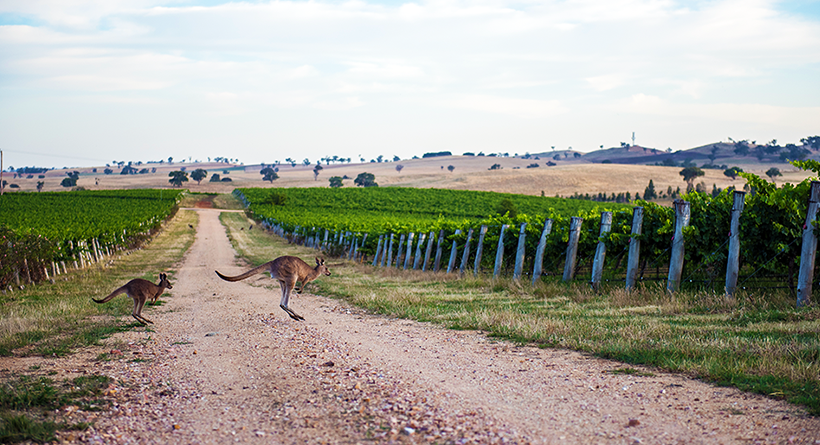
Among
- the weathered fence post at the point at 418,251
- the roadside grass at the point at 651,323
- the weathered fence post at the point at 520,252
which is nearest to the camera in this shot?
the roadside grass at the point at 651,323

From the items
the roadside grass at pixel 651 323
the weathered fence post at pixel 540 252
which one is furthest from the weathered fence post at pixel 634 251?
the weathered fence post at pixel 540 252

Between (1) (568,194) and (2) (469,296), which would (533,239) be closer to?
(2) (469,296)

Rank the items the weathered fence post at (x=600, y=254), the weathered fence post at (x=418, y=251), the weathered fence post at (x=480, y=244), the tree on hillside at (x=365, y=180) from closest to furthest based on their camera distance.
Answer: the weathered fence post at (x=600, y=254) < the weathered fence post at (x=480, y=244) < the weathered fence post at (x=418, y=251) < the tree on hillside at (x=365, y=180)

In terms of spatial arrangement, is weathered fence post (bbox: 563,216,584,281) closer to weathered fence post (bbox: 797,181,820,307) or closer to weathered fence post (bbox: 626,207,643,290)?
weathered fence post (bbox: 626,207,643,290)

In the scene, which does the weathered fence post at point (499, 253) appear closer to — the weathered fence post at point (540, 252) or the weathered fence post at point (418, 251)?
the weathered fence post at point (540, 252)

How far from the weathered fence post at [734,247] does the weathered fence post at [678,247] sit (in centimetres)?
102

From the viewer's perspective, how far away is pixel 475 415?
5.67 metres

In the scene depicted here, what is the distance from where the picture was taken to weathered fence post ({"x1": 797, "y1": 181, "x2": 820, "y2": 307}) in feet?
34.6

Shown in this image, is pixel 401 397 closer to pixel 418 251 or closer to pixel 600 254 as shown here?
pixel 600 254

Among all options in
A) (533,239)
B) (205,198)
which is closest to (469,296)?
(533,239)

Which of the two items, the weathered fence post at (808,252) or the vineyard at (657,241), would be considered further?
the vineyard at (657,241)

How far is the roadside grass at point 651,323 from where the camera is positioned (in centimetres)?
683

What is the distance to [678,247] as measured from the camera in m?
13.1

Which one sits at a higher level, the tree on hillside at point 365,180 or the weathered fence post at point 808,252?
the weathered fence post at point 808,252
